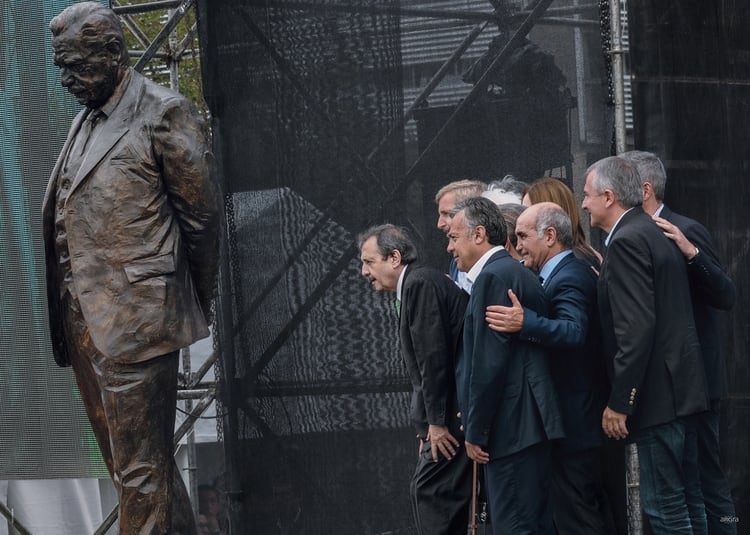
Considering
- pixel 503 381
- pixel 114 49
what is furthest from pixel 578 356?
pixel 114 49

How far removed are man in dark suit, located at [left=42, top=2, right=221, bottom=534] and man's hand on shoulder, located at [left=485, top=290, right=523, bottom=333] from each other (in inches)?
43.1

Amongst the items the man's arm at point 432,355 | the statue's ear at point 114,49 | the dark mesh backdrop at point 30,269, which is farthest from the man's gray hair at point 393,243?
the dark mesh backdrop at point 30,269

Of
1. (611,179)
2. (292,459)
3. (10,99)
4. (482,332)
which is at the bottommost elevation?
(292,459)

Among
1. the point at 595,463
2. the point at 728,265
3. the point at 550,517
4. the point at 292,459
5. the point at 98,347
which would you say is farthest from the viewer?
the point at 292,459

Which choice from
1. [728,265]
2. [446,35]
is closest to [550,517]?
[728,265]

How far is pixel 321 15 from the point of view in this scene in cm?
743

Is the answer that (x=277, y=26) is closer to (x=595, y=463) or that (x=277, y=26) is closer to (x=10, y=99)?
(x=10, y=99)

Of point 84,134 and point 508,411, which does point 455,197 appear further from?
→ point 84,134

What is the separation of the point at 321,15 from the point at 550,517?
2.89 m

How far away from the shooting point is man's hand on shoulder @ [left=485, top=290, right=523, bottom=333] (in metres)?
5.69

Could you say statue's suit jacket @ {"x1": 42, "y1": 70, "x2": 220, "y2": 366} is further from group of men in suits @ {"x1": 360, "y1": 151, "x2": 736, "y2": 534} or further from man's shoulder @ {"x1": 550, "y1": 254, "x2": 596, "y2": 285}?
man's shoulder @ {"x1": 550, "y1": 254, "x2": 596, "y2": 285}

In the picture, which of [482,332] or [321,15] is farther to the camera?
[321,15]

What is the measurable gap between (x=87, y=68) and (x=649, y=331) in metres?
2.34

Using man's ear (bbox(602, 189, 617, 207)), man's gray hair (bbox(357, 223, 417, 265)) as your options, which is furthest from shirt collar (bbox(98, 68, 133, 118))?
man's ear (bbox(602, 189, 617, 207))
